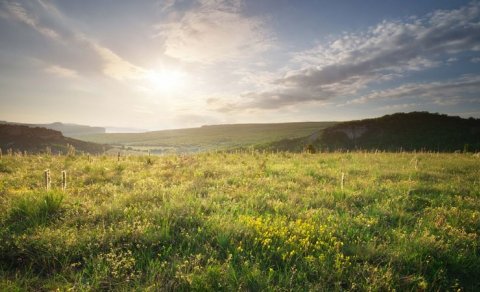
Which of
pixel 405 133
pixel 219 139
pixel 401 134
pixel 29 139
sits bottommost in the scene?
pixel 219 139

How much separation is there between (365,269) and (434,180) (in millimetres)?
8111

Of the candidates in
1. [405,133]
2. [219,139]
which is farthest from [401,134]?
[219,139]

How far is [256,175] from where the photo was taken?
10477mm

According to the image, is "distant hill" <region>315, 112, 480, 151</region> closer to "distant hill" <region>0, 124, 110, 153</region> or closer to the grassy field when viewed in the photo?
the grassy field

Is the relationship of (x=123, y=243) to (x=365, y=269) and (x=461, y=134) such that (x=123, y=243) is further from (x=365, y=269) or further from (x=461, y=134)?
(x=461, y=134)

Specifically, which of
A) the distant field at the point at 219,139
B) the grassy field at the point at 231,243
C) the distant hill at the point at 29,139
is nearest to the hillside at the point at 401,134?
the distant field at the point at 219,139

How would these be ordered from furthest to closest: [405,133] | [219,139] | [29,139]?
[219,139] → [29,139] → [405,133]

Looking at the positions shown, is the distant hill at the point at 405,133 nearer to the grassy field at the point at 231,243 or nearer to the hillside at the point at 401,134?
the hillside at the point at 401,134

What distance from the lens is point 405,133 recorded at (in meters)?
52.5

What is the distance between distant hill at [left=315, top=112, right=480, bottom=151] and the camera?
46312 millimetres

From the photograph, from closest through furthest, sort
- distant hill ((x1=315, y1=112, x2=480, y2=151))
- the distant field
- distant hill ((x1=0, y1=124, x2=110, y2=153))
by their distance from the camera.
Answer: distant hill ((x1=315, y1=112, x2=480, y2=151)) → distant hill ((x1=0, y1=124, x2=110, y2=153)) → the distant field

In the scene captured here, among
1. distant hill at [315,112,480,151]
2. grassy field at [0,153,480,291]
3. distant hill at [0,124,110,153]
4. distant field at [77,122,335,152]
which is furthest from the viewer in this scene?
distant field at [77,122,335,152]

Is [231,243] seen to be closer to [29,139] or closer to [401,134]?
[401,134]

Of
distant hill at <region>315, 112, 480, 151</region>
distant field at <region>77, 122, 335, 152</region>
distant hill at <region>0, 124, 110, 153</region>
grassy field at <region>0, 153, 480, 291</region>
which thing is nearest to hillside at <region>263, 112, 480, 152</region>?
distant hill at <region>315, 112, 480, 151</region>
